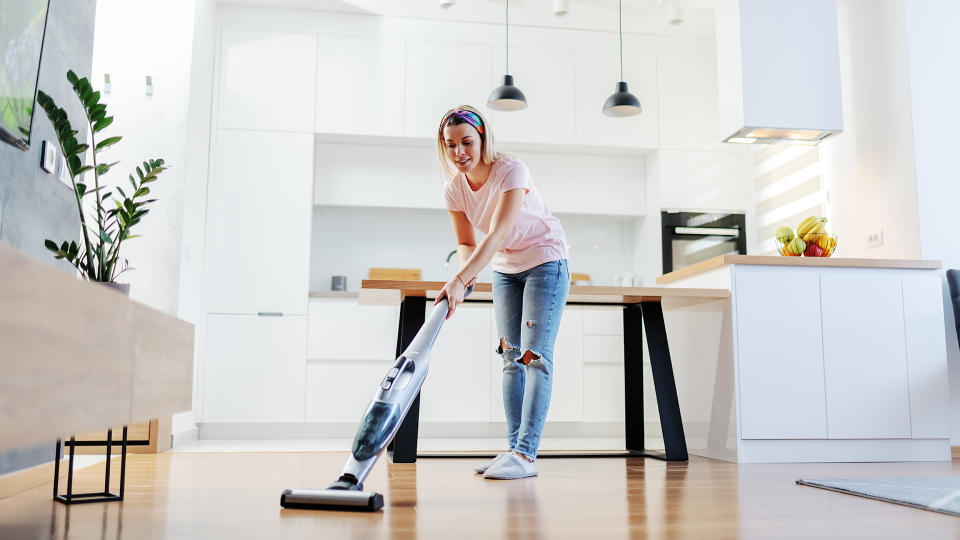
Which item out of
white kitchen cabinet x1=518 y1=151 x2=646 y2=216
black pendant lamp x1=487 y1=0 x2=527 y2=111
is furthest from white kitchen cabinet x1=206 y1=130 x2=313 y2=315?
white kitchen cabinet x1=518 y1=151 x2=646 y2=216

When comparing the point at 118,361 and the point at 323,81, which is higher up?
the point at 323,81

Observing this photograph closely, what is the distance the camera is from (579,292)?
2.90 meters

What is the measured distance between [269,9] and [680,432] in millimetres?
3507

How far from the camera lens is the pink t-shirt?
2.35 m

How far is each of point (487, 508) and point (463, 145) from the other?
3.44 feet

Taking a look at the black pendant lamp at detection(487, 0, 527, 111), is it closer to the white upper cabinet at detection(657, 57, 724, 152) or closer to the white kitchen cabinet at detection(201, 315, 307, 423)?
the white upper cabinet at detection(657, 57, 724, 152)

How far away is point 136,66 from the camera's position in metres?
3.84

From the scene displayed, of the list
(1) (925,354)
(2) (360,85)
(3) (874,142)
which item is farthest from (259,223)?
(1) (925,354)

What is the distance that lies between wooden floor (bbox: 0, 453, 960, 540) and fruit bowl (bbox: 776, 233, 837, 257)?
1.05 m

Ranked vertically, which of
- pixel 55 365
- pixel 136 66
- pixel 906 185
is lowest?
pixel 55 365

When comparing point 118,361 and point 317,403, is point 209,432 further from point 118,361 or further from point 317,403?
point 118,361

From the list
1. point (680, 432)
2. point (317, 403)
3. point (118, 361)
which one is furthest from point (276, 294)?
point (118, 361)

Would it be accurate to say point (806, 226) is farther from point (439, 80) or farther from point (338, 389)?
point (338, 389)

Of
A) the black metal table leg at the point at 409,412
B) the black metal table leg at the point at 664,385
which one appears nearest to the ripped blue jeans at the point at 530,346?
the black metal table leg at the point at 409,412
